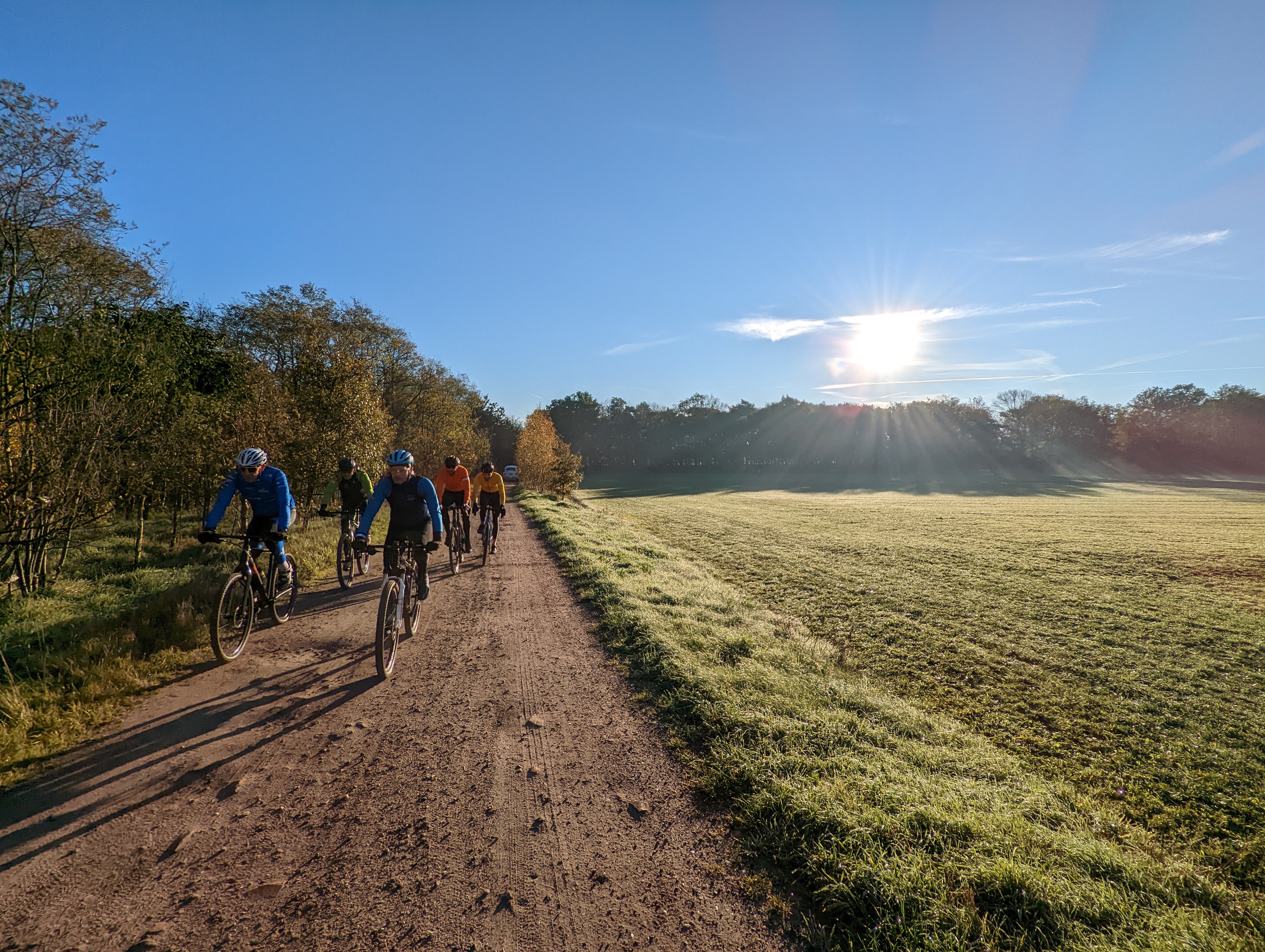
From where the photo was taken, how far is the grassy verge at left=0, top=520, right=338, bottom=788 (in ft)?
14.8

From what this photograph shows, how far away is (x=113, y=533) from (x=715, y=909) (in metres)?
20.9

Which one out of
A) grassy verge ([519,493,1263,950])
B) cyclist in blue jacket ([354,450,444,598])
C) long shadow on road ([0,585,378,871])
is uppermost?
cyclist in blue jacket ([354,450,444,598])

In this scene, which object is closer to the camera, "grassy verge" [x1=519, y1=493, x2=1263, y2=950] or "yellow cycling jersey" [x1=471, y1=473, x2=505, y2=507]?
"grassy verge" [x1=519, y1=493, x2=1263, y2=950]

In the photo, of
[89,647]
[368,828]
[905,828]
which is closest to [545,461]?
[89,647]

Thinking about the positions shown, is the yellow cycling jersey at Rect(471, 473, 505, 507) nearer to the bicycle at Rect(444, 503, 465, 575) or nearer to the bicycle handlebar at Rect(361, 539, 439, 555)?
the bicycle at Rect(444, 503, 465, 575)

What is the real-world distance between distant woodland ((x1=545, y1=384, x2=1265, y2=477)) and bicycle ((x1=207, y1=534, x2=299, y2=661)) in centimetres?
8354

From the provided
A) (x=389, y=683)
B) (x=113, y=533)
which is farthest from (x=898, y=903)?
(x=113, y=533)

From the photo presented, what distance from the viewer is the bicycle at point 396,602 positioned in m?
5.98

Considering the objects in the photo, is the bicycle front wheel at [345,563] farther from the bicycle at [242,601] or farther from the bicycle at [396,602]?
the bicycle at [396,602]

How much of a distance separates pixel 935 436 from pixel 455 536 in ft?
339

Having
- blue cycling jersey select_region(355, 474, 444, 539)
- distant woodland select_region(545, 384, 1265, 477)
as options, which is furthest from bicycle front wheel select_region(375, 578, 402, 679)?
distant woodland select_region(545, 384, 1265, 477)

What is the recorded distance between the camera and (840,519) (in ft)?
93.5

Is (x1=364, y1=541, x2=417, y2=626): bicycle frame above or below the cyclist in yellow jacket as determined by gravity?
below

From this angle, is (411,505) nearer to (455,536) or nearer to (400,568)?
(400,568)
